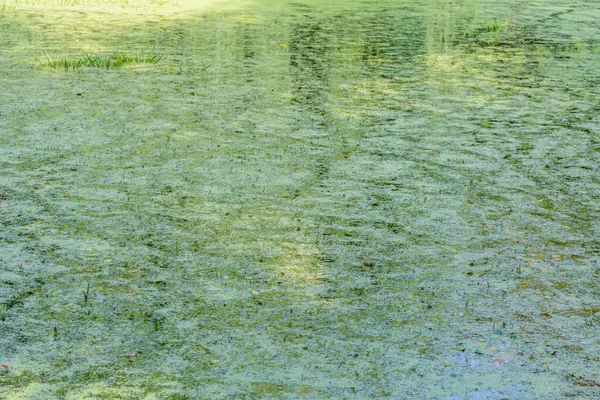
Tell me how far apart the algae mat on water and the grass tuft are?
3 cm

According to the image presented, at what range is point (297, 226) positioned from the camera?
300 centimetres

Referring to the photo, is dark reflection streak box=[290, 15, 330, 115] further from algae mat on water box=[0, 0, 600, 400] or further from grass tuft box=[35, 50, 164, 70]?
grass tuft box=[35, 50, 164, 70]

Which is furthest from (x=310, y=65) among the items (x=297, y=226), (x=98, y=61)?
(x=297, y=226)

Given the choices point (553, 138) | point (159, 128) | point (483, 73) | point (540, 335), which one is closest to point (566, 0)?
point (483, 73)

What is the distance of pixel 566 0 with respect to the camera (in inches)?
383

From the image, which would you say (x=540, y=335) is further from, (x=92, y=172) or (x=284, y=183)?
(x=92, y=172)

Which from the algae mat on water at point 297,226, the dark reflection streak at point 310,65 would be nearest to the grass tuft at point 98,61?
the algae mat on water at point 297,226

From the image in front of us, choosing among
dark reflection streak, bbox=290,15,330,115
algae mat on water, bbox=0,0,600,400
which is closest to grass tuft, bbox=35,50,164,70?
algae mat on water, bbox=0,0,600,400

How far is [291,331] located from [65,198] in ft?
4.39

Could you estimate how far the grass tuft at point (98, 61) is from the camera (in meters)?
5.51

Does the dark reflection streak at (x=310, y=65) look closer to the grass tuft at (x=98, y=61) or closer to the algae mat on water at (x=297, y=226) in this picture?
the algae mat on water at (x=297, y=226)

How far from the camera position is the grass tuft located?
5.51 metres

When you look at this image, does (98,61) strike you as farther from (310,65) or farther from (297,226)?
(297,226)

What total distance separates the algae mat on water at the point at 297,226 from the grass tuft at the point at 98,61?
0.10 feet
